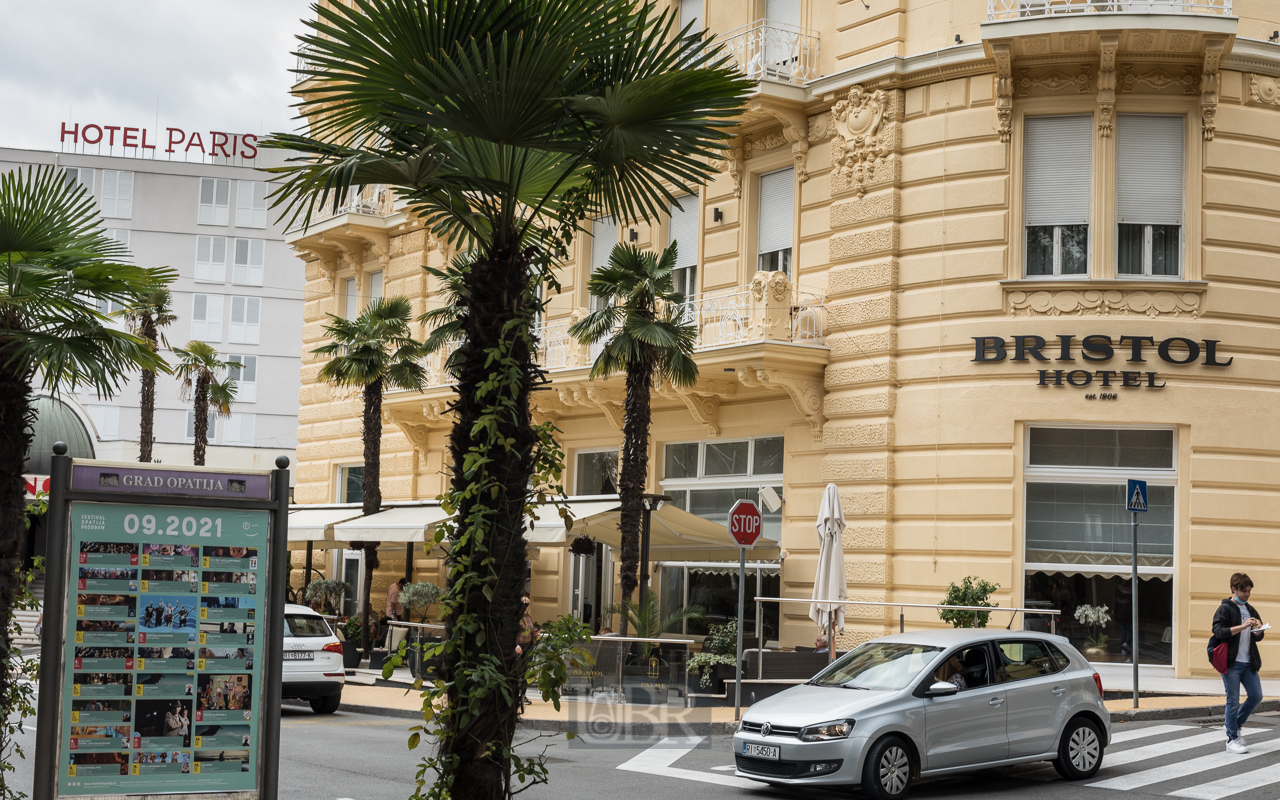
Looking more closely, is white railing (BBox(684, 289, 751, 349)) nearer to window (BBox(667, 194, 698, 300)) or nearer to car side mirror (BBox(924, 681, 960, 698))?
window (BBox(667, 194, 698, 300))

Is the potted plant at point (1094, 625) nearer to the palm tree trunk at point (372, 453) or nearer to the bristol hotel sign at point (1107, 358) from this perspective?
the bristol hotel sign at point (1107, 358)

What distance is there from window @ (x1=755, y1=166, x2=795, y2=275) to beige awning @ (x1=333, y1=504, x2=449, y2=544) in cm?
757

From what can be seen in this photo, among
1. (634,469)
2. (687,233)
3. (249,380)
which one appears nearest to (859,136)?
(687,233)

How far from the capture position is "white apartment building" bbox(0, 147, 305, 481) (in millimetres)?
65500

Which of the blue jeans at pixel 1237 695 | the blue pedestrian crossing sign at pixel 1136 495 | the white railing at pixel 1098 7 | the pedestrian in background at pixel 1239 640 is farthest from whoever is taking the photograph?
the white railing at pixel 1098 7

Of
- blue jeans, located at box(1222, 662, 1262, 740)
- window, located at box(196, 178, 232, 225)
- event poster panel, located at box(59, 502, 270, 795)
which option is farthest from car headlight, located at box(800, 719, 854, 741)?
window, located at box(196, 178, 232, 225)

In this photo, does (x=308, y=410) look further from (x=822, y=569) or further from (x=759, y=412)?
(x=822, y=569)

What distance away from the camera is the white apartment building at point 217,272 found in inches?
2579

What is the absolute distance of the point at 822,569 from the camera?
2012cm

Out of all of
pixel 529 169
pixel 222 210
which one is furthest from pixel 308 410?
pixel 222 210

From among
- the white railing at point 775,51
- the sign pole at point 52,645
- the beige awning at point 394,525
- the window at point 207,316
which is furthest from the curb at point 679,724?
the window at point 207,316

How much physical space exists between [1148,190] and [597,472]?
12116 mm

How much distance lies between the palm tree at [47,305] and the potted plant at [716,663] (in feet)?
37.1

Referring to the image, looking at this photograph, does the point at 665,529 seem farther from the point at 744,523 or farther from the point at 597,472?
the point at 744,523
